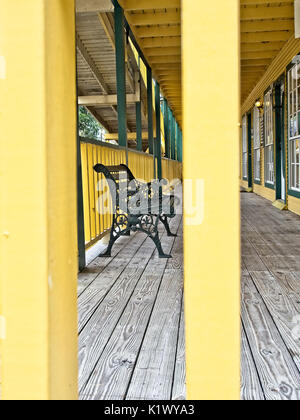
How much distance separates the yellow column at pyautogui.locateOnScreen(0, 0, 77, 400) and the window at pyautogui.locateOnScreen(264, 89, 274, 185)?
9009mm

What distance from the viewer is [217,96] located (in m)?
0.94

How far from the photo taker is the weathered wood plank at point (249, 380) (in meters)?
1.54

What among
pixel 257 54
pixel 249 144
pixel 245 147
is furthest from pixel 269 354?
pixel 245 147

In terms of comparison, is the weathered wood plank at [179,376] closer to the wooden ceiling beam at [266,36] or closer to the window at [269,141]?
the wooden ceiling beam at [266,36]

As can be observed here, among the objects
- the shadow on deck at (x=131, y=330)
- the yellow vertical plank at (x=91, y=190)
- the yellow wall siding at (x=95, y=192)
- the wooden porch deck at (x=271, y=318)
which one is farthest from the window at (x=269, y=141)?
the shadow on deck at (x=131, y=330)

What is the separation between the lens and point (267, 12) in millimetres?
6473

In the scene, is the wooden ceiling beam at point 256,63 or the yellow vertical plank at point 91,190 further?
the wooden ceiling beam at point 256,63

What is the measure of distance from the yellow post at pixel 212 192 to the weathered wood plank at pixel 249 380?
23.5 inches

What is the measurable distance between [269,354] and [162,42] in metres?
7.02

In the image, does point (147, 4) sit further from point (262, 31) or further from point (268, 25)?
point (262, 31)

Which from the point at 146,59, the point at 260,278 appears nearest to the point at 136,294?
the point at 260,278

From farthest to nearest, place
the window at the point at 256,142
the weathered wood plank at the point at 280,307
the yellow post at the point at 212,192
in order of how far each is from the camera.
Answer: the window at the point at 256,142, the weathered wood plank at the point at 280,307, the yellow post at the point at 212,192

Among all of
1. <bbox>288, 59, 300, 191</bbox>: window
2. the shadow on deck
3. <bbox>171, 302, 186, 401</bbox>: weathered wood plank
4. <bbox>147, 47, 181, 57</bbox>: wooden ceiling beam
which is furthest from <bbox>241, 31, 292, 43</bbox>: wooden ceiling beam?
<bbox>171, 302, 186, 401</bbox>: weathered wood plank

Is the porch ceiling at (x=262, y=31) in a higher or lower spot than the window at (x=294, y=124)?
higher
